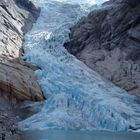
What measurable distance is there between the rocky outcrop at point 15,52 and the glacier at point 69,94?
87 centimetres

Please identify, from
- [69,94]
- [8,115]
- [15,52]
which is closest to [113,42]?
[15,52]

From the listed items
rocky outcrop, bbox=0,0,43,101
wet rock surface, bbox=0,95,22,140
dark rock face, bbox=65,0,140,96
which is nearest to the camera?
wet rock surface, bbox=0,95,22,140

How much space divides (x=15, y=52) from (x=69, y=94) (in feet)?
28.4

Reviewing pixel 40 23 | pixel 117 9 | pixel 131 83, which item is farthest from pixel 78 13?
pixel 131 83

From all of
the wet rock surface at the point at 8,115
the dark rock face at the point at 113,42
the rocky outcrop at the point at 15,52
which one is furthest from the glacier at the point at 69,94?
the dark rock face at the point at 113,42

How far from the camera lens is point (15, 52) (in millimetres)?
39500

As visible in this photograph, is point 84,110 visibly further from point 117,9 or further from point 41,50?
point 117,9

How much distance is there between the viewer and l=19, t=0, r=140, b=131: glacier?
29.3m

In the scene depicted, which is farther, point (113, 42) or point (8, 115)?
point (113, 42)

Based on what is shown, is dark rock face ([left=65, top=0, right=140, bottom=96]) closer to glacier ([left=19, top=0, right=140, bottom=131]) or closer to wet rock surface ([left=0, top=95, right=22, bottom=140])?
glacier ([left=19, top=0, right=140, bottom=131])

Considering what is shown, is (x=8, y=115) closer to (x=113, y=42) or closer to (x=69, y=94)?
(x=69, y=94)

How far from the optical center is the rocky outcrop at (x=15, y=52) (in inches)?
1267

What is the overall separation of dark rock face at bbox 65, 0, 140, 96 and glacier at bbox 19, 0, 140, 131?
97 cm

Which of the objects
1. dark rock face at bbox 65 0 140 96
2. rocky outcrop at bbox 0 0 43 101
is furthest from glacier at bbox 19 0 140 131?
dark rock face at bbox 65 0 140 96
